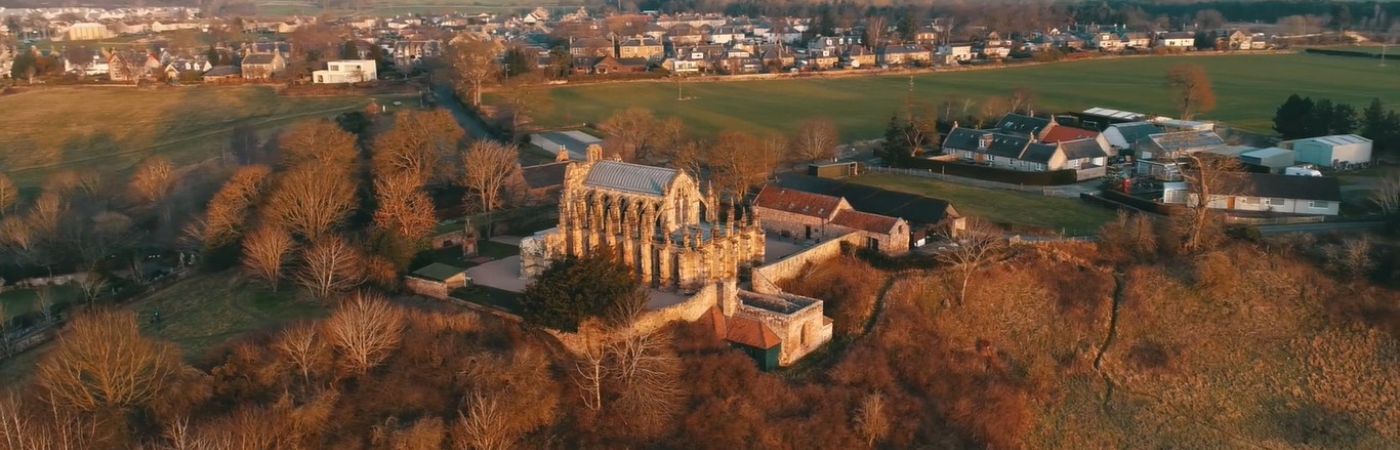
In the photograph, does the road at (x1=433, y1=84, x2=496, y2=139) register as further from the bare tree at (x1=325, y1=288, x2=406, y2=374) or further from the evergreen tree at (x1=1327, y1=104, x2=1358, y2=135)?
the evergreen tree at (x1=1327, y1=104, x2=1358, y2=135)

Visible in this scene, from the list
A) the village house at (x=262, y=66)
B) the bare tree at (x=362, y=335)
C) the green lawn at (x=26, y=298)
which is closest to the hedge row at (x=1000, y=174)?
the bare tree at (x=362, y=335)

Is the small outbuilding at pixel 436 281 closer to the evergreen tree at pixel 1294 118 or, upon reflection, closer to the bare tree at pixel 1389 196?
the bare tree at pixel 1389 196

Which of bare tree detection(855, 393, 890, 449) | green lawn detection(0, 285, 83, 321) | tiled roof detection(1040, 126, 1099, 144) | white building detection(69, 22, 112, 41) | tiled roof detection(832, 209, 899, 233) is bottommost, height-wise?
bare tree detection(855, 393, 890, 449)

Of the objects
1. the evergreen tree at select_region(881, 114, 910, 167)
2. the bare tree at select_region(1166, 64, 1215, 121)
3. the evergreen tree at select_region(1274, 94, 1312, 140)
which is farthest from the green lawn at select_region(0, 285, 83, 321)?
the bare tree at select_region(1166, 64, 1215, 121)

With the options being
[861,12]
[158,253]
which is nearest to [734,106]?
[158,253]

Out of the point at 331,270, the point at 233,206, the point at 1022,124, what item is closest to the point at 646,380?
the point at 331,270

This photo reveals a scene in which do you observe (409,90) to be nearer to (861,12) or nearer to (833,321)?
(833,321)
